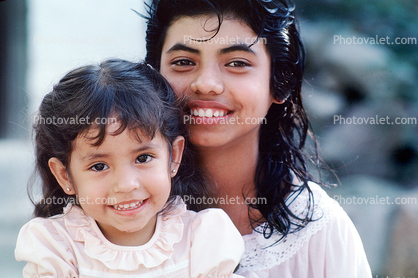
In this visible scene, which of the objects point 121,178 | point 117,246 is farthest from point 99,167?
point 117,246

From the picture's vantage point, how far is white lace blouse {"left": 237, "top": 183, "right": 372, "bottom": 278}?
1.67 m

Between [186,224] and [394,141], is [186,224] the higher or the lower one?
the lower one

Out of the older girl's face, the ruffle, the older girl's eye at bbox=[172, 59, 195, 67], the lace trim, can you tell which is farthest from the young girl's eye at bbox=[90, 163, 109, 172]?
the lace trim

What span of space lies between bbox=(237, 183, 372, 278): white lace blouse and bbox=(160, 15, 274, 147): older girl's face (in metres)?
0.51

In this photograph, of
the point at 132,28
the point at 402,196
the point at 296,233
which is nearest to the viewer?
the point at 296,233

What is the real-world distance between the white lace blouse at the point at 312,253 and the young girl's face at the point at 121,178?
1.95 feet

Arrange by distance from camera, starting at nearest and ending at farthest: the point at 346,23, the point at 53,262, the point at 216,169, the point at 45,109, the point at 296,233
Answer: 1. the point at 53,262
2. the point at 45,109
3. the point at 296,233
4. the point at 216,169
5. the point at 346,23

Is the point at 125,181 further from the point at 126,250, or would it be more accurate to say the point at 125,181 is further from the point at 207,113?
the point at 207,113

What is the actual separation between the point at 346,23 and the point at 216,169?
2363 millimetres

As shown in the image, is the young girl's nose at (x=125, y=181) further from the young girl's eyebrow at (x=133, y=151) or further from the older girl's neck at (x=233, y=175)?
the older girl's neck at (x=233, y=175)

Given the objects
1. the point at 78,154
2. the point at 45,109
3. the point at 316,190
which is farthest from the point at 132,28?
the point at 316,190

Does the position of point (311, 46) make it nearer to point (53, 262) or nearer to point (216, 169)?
point (216, 169)

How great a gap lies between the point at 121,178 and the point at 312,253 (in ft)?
3.20

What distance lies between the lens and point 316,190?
192cm
